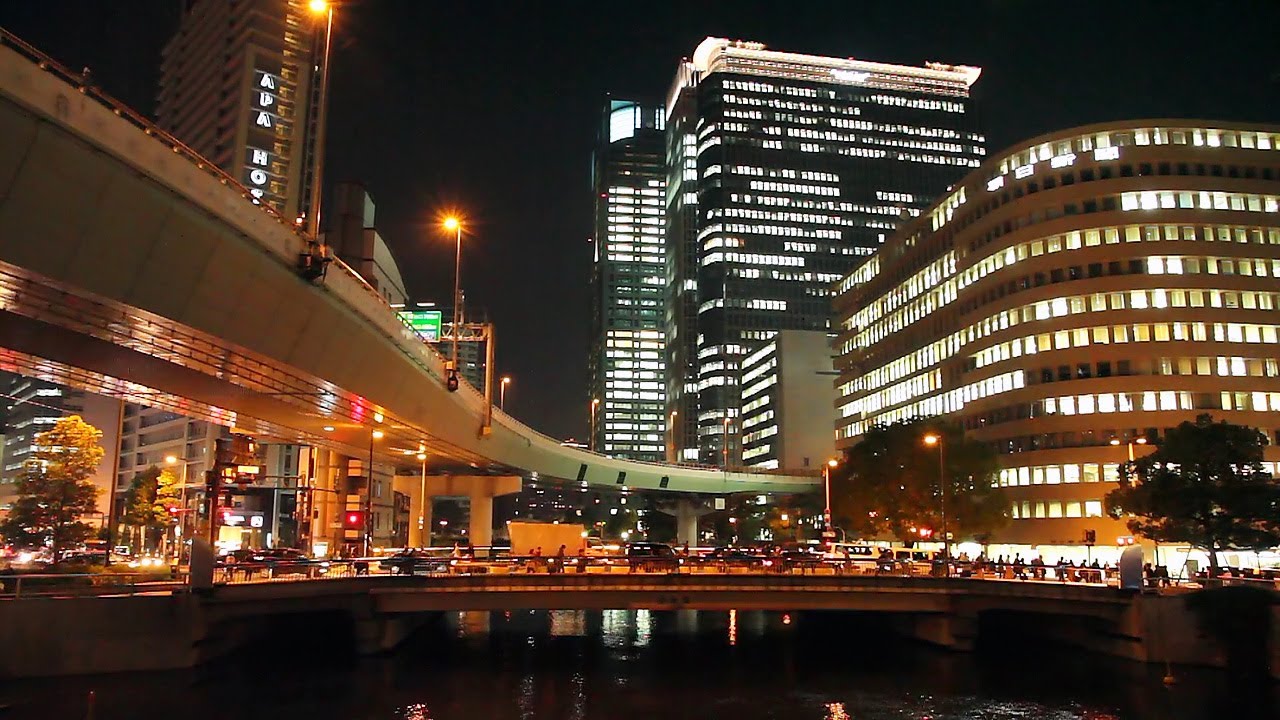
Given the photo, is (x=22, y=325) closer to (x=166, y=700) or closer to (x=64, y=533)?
(x=166, y=700)

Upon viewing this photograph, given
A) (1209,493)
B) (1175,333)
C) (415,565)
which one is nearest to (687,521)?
(1175,333)

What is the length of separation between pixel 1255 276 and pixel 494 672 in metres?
82.9

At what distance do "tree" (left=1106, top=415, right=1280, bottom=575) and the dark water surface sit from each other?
540 inches

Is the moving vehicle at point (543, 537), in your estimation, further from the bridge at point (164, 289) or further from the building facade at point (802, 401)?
the building facade at point (802, 401)

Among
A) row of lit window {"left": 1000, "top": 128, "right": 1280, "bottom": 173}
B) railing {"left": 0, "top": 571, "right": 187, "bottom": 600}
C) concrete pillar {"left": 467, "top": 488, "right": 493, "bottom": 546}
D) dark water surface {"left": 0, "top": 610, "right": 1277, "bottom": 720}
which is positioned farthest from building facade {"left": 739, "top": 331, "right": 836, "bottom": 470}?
railing {"left": 0, "top": 571, "right": 187, "bottom": 600}

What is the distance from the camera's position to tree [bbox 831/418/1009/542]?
84875mm

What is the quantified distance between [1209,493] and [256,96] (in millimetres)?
140229

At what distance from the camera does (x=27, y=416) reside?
19850 centimetres

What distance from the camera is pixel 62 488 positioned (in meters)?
65.9

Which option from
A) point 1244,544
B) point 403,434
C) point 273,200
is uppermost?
point 273,200

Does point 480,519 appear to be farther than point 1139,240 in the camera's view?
Yes

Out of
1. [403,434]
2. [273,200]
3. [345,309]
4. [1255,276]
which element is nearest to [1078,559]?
[1255,276]

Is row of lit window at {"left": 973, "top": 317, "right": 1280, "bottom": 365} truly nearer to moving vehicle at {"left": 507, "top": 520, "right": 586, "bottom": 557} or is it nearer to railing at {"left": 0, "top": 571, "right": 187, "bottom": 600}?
moving vehicle at {"left": 507, "top": 520, "right": 586, "bottom": 557}

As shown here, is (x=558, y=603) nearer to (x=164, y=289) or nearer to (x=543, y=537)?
(x=164, y=289)
